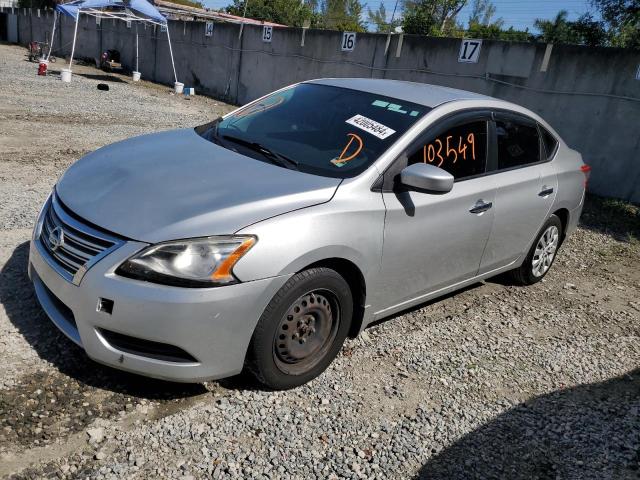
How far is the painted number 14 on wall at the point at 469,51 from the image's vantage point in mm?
10969

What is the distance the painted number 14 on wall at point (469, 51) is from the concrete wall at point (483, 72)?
12 centimetres

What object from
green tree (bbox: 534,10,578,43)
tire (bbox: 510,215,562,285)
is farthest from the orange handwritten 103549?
green tree (bbox: 534,10,578,43)

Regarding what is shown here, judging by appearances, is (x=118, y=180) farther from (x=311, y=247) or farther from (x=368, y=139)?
(x=368, y=139)

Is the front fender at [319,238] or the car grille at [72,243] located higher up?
the front fender at [319,238]

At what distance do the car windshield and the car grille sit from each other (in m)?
1.13

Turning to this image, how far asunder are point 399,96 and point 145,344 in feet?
7.93

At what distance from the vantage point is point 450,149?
370 cm

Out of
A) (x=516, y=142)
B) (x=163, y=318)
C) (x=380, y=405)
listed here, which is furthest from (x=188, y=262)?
(x=516, y=142)

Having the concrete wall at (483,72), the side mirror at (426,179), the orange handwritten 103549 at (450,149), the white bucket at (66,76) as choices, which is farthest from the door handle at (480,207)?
the white bucket at (66,76)

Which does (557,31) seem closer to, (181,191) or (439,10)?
(439,10)

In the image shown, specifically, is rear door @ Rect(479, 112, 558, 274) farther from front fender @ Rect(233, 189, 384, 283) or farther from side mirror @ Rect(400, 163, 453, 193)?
front fender @ Rect(233, 189, 384, 283)

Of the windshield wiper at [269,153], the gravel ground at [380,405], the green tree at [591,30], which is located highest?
→ the green tree at [591,30]

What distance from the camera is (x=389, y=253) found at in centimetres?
328

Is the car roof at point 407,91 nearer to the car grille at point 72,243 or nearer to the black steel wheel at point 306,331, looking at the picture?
the black steel wheel at point 306,331
